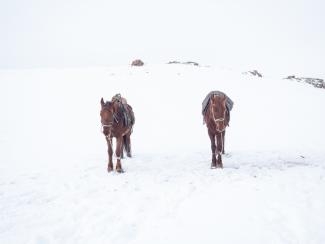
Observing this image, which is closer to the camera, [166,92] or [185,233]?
[185,233]

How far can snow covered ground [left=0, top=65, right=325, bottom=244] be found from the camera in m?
5.45

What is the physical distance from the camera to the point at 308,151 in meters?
12.4

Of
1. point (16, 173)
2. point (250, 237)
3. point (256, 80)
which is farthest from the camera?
point (256, 80)

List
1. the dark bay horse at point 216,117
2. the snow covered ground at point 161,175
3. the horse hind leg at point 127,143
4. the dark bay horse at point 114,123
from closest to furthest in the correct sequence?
the snow covered ground at point 161,175, the dark bay horse at point 114,123, the dark bay horse at point 216,117, the horse hind leg at point 127,143

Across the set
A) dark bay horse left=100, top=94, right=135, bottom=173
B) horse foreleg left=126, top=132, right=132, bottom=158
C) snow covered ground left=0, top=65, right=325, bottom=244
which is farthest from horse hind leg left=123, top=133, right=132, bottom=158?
dark bay horse left=100, top=94, right=135, bottom=173

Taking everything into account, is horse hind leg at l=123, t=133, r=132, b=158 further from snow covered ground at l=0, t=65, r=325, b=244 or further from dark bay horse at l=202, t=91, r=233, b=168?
dark bay horse at l=202, t=91, r=233, b=168

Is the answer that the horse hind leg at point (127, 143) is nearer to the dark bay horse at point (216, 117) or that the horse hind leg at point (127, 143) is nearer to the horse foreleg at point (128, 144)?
the horse foreleg at point (128, 144)

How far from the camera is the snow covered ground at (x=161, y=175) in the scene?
545 centimetres

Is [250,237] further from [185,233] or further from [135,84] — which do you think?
[135,84]

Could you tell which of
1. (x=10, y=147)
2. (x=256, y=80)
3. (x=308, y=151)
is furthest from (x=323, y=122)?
(x=10, y=147)

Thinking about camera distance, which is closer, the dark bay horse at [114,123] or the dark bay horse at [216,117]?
the dark bay horse at [114,123]

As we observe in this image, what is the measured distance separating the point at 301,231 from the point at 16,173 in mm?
8221

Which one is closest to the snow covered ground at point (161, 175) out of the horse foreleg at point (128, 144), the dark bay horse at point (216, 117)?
the horse foreleg at point (128, 144)

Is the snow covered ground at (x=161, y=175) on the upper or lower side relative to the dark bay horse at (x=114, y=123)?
lower
